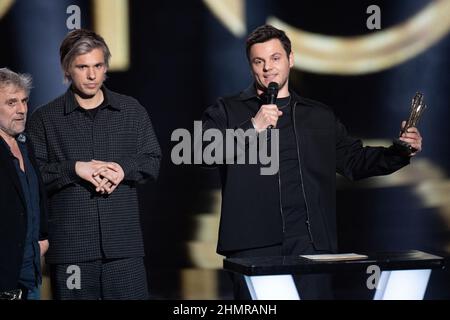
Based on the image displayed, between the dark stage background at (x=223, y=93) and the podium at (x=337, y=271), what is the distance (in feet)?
4.84

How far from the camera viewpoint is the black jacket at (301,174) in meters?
3.36

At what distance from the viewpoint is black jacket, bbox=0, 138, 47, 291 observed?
3.01m

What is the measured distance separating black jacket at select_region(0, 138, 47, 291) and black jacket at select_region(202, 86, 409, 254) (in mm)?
758

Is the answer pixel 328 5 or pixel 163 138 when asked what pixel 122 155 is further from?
pixel 328 5

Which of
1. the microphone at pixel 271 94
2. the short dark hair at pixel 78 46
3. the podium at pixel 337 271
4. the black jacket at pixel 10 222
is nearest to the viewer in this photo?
the podium at pixel 337 271

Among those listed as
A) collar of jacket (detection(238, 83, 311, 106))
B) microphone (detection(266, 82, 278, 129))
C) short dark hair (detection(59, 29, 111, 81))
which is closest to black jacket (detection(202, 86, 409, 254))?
collar of jacket (detection(238, 83, 311, 106))

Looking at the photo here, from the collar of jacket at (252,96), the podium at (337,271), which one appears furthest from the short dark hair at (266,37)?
the podium at (337,271)

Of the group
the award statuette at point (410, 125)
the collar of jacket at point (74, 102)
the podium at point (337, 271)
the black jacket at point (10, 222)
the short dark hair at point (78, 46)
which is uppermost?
the short dark hair at point (78, 46)

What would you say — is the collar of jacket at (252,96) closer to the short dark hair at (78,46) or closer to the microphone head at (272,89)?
the microphone head at (272,89)

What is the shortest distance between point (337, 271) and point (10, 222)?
112 cm

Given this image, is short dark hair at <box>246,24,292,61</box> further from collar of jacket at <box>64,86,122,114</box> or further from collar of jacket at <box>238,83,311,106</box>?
collar of jacket at <box>64,86,122,114</box>

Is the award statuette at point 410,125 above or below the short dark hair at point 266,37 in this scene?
below

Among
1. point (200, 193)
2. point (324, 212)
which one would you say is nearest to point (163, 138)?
point (200, 193)

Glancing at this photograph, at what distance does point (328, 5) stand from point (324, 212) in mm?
1484
